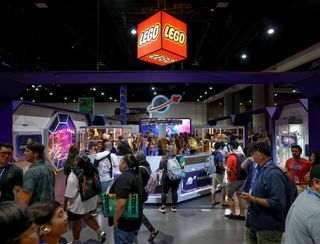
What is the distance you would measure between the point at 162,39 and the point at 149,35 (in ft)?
1.62

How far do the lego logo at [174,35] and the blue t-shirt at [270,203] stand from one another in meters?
2.55

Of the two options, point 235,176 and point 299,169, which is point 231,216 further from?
point 299,169

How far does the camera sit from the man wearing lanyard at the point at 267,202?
222 centimetres

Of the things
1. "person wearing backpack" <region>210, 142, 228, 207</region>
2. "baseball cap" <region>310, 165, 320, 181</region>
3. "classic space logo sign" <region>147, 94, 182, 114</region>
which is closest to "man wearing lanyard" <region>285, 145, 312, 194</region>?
"person wearing backpack" <region>210, 142, 228, 207</region>

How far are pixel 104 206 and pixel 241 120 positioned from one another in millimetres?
12409

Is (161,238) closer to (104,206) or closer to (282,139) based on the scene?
→ (104,206)

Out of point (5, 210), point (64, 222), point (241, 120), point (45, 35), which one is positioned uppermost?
point (45, 35)

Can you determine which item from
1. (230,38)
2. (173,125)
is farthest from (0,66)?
(230,38)

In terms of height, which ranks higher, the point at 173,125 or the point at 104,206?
the point at 173,125

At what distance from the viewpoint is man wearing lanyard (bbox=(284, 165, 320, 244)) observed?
4.91 feet

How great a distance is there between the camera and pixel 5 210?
30.6 inches

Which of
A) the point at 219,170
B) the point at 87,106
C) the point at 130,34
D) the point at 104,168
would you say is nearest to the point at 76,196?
the point at 104,168

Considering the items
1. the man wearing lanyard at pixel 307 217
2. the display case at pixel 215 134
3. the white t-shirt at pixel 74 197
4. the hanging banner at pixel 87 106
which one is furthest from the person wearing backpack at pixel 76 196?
the hanging banner at pixel 87 106

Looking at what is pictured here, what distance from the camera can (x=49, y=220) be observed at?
4.38 feet
